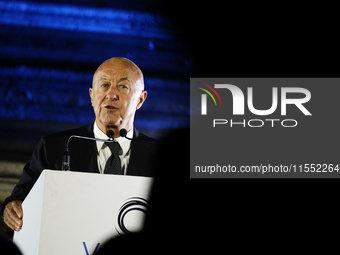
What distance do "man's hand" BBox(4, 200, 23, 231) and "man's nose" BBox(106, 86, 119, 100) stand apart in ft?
4.24

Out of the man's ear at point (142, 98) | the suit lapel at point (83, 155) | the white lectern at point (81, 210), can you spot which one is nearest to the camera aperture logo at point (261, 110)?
the man's ear at point (142, 98)

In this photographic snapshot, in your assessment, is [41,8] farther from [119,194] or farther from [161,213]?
[161,213]

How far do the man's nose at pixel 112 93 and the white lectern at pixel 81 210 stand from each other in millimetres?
1683

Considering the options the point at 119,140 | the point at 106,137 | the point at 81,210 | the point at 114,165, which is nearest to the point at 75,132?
the point at 106,137

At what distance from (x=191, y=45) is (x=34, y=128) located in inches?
55.0

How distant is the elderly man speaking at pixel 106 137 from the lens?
343 cm

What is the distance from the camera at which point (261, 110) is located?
4.28 m

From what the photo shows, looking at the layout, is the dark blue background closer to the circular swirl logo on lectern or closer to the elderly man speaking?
the elderly man speaking

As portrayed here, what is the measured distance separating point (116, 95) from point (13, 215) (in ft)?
4.63

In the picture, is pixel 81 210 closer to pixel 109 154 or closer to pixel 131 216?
pixel 131 216

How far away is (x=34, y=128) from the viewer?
3.95 m

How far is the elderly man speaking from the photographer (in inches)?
135

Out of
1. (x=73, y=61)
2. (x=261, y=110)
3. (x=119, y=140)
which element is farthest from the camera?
(x=261, y=110)

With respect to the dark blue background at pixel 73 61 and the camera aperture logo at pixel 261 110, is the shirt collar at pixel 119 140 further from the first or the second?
the camera aperture logo at pixel 261 110
